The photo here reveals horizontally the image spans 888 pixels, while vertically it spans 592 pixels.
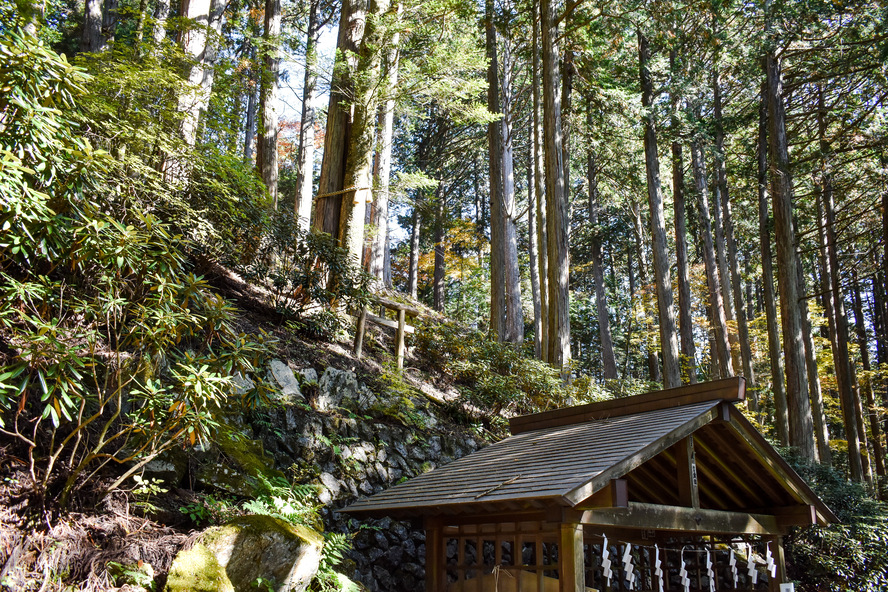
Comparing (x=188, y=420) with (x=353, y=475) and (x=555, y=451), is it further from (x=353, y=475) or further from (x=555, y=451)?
(x=555, y=451)

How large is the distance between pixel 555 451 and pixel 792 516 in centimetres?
279

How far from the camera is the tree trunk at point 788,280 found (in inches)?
522

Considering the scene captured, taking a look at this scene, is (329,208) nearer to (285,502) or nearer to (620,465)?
(285,502)

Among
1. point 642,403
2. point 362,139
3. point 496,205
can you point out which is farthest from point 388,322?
point 496,205

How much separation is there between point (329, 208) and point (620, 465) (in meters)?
7.95

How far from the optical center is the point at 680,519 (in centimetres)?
540

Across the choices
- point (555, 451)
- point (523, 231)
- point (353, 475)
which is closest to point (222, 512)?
point (353, 475)

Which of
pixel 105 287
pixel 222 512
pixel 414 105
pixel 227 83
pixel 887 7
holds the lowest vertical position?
pixel 222 512

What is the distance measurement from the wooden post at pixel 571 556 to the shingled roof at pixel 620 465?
0.65ft

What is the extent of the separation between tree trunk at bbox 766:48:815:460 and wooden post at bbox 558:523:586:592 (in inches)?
421

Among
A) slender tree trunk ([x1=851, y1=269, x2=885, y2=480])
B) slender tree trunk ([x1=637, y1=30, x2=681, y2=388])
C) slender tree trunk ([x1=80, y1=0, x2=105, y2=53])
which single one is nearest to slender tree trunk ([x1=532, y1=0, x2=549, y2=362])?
slender tree trunk ([x1=637, y1=30, x2=681, y2=388])

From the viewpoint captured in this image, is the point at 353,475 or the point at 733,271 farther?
the point at 733,271

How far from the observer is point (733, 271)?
2141 centimetres

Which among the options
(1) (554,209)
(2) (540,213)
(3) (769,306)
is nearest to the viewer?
(1) (554,209)
